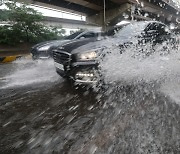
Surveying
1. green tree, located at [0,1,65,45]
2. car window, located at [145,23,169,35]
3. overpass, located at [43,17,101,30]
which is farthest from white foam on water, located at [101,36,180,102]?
overpass, located at [43,17,101,30]

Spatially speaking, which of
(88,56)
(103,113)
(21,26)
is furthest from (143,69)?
(21,26)

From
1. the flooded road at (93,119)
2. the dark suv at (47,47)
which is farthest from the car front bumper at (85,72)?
the dark suv at (47,47)

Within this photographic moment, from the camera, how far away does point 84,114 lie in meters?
3.71

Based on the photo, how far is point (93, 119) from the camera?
346 cm

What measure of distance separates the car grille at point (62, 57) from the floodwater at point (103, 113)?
29.1 inches

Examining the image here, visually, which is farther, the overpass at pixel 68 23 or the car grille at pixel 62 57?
the overpass at pixel 68 23

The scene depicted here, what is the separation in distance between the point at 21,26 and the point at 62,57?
11.1 m

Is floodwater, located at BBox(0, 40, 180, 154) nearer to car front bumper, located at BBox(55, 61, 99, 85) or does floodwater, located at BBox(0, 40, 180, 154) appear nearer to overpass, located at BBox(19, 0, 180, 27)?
car front bumper, located at BBox(55, 61, 99, 85)

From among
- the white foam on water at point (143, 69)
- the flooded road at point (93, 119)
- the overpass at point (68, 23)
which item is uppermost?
the overpass at point (68, 23)

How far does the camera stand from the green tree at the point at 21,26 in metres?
14.2

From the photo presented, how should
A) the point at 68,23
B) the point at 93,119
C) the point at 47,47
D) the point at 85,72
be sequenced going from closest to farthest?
the point at 93,119 < the point at 85,72 < the point at 47,47 < the point at 68,23

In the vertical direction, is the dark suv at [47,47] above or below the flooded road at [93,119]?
above

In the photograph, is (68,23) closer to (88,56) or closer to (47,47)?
(47,47)

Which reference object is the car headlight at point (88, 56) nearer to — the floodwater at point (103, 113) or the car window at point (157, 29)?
the floodwater at point (103, 113)
